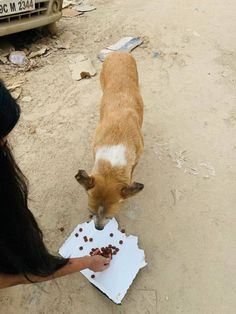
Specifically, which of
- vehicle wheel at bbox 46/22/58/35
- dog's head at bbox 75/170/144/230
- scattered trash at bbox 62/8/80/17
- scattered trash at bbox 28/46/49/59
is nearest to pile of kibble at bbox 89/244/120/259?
dog's head at bbox 75/170/144/230

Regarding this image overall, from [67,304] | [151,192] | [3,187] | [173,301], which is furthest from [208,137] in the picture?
[3,187]

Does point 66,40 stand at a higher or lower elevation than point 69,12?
lower

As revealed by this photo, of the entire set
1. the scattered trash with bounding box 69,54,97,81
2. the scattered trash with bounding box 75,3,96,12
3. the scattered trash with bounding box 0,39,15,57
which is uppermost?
the scattered trash with bounding box 75,3,96,12

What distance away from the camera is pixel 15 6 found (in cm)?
510

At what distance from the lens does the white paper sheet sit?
312cm

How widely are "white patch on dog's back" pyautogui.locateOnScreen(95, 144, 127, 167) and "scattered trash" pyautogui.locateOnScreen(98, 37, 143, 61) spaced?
2.61 metres

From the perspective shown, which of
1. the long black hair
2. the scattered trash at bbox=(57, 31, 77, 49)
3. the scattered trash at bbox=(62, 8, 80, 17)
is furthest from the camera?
the scattered trash at bbox=(62, 8, 80, 17)

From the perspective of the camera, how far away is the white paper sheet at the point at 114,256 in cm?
312

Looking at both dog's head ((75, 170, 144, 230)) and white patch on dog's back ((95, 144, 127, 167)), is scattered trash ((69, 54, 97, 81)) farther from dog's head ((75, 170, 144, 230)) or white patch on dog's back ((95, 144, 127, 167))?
dog's head ((75, 170, 144, 230))

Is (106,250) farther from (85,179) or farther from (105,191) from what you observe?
(85,179)

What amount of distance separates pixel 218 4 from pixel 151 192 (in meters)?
4.71

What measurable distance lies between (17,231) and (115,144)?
1392 millimetres

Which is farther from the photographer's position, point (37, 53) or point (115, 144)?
point (37, 53)

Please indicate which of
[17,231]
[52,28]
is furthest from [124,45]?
[17,231]
